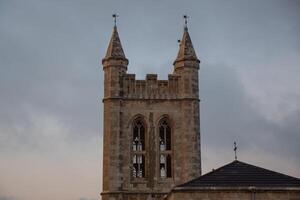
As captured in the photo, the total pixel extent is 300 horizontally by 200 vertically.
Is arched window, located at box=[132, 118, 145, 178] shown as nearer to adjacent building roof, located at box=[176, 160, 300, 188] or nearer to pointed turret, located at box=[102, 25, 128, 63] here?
pointed turret, located at box=[102, 25, 128, 63]

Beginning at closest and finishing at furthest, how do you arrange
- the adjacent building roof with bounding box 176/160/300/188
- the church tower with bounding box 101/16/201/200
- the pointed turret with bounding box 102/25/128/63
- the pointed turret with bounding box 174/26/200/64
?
1. the adjacent building roof with bounding box 176/160/300/188
2. the church tower with bounding box 101/16/201/200
3. the pointed turret with bounding box 102/25/128/63
4. the pointed turret with bounding box 174/26/200/64

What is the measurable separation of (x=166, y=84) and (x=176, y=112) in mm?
2154

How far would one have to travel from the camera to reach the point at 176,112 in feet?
164

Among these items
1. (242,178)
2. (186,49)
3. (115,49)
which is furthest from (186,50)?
(242,178)

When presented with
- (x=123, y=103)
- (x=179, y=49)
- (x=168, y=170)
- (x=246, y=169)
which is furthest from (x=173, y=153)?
(x=246, y=169)

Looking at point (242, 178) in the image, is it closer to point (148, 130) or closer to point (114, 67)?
point (148, 130)

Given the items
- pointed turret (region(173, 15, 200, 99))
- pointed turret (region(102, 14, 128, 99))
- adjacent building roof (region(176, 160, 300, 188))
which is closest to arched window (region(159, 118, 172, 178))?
pointed turret (region(173, 15, 200, 99))

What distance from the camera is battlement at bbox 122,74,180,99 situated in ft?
164

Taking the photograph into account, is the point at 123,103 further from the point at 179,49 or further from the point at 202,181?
the point at 202,181

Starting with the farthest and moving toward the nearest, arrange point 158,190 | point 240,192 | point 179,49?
point 179,49
point 158,190
point 240,192

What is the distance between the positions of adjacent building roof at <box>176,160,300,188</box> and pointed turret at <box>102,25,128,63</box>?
680 inches

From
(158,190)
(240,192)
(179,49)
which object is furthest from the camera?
(179,49)

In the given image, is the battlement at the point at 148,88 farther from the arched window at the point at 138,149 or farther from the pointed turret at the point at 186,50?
the pointed turret at the point at 186,50

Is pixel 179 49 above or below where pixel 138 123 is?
above
